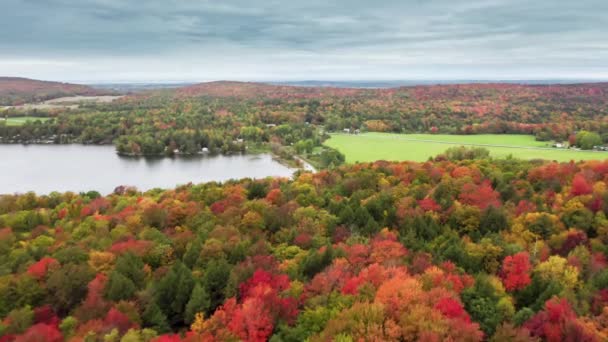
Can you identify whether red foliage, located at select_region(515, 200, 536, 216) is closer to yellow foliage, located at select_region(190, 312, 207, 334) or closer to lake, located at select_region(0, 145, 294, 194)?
yellow foliage, located at select_region(190, 312, 207, 334)

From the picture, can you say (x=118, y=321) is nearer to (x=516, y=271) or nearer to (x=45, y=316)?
(x=45, y=316)

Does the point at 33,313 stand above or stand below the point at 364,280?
below

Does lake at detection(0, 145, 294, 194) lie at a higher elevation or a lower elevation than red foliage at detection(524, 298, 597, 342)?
lower

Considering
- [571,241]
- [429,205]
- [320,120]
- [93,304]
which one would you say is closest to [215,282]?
[93,304]

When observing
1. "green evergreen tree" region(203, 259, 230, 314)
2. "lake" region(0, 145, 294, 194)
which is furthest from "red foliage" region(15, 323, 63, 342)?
"lake" region(0, 145, 294, 194)

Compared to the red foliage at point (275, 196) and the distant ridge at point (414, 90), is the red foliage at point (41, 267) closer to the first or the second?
the red foliage at point (275, 196)

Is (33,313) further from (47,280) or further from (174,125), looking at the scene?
(174,125)

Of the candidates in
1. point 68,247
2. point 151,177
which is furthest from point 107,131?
point 68,247

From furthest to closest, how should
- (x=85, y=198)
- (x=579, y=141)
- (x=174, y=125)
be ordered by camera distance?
(x=174, y=125) → (x=579, y=141) → (x=85, y=198)
